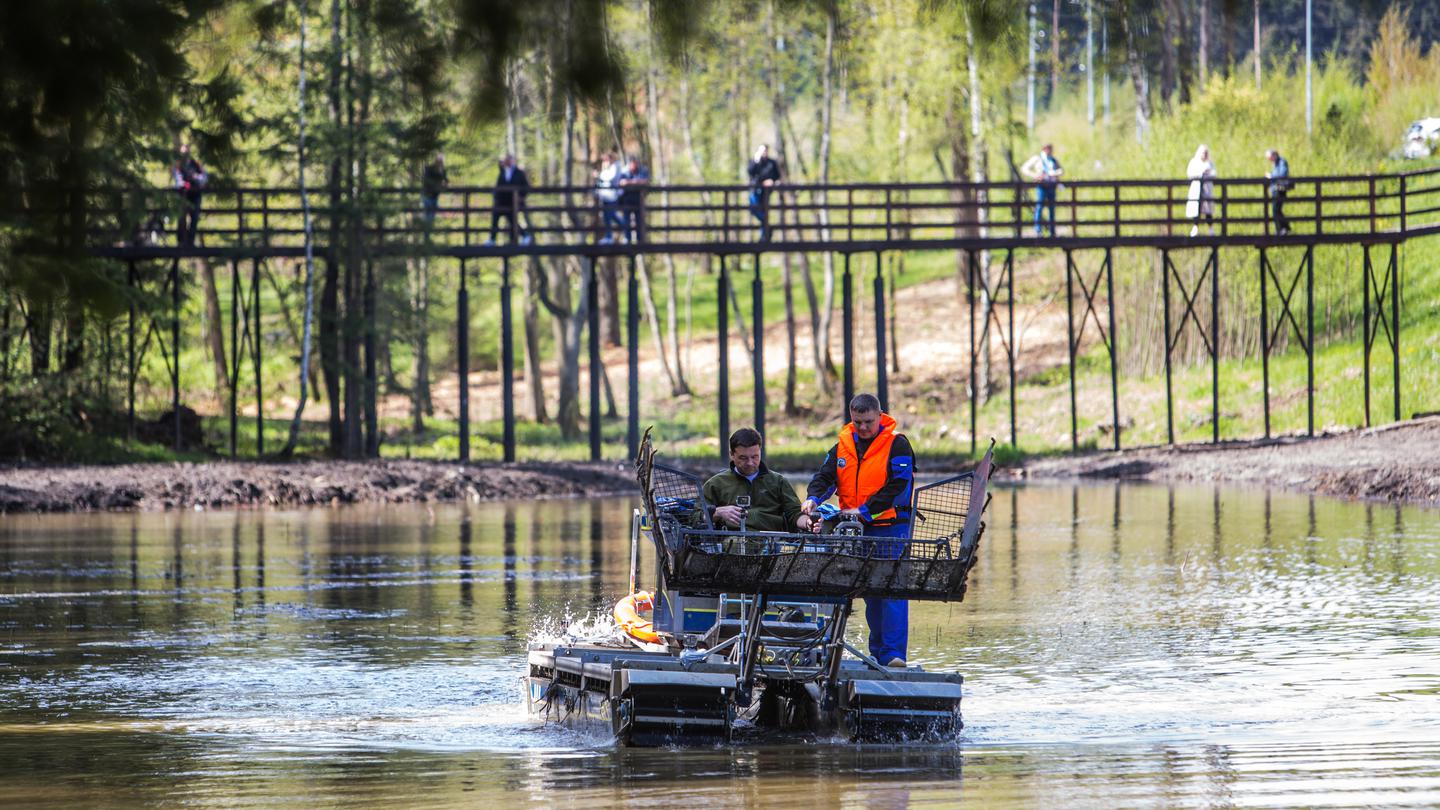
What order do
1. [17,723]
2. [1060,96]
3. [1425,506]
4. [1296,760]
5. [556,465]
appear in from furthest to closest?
[1060,96] < [556,465] < [1425,506] < [17,723] < [1296,760]

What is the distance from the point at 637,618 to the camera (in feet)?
44.4

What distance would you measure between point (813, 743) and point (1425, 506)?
2102cm

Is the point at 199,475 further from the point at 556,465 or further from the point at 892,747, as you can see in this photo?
the point at 892,747

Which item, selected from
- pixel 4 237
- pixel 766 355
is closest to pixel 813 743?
pixel 4 237

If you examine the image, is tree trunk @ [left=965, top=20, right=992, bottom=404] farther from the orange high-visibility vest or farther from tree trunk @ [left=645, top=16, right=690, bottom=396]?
the orange high-visibility vest

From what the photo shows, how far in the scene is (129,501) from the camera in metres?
33.9

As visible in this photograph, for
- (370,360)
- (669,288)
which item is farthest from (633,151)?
(669,288)

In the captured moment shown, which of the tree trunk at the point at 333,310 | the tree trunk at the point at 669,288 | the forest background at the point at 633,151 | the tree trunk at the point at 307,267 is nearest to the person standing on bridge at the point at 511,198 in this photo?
the forest background at the point at 633,151

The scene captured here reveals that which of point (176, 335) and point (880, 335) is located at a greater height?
point (176, 335)

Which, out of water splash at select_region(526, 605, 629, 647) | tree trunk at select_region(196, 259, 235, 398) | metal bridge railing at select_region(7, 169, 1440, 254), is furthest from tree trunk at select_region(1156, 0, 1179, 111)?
tree trunk at select_region(196, 259, 235, 398)

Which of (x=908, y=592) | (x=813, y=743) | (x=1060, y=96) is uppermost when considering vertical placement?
(x=1060, y=96)

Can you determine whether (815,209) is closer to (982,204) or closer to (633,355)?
(982,204)

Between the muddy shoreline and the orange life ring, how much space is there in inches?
811

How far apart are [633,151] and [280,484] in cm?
3033
